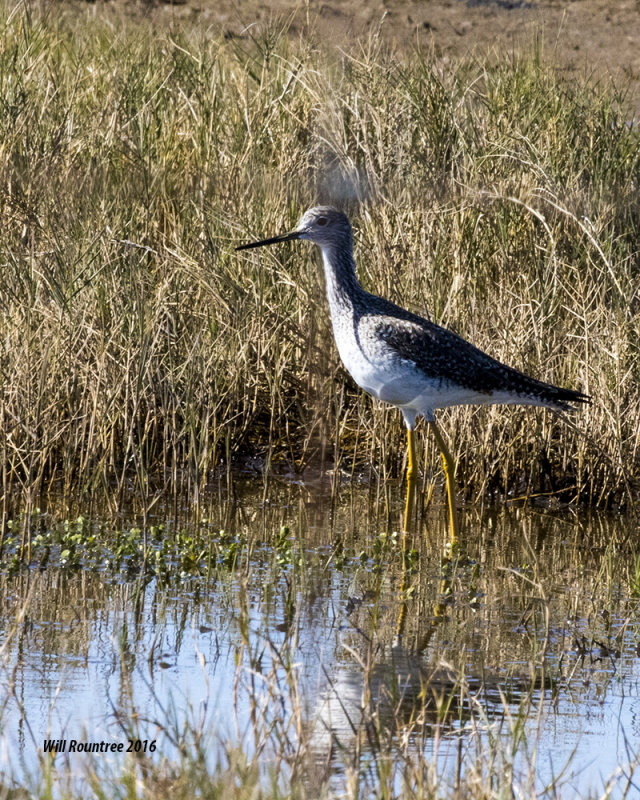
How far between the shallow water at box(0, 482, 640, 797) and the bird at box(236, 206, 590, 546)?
563mm

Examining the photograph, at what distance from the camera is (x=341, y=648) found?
4.57 meters

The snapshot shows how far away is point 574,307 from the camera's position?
7438 mm

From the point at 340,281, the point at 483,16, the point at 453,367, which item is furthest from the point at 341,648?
the point at 483,16

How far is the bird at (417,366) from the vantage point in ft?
19.9

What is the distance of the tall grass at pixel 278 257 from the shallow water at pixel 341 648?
58cm

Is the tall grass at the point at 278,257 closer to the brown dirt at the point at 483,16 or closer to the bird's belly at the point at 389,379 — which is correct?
the bird's belly at the point at 389,379

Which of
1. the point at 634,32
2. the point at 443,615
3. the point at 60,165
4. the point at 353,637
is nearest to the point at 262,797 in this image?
the point at 353,637

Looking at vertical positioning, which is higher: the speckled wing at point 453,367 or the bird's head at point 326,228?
the bird's head at point 326,228

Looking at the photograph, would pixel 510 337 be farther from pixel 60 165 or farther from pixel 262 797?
pixel 262 797

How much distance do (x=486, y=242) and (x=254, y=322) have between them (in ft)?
5.22

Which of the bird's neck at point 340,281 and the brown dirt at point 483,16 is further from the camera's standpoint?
the brown dirt at point 483,16

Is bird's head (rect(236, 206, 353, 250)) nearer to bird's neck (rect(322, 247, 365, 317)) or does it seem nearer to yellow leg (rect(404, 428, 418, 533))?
bird's neck (rect(322, 247, 365, 317))

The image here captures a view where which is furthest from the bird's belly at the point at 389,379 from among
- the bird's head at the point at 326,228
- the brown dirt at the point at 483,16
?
the brown dirt at the point at 483,16

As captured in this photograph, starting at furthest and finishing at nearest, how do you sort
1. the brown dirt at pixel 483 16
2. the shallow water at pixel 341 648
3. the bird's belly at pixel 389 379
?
Result: the brown dirt at pixel 483 16
the bird's belly at pixel 389 379
the shallow water at pixel 341 648
